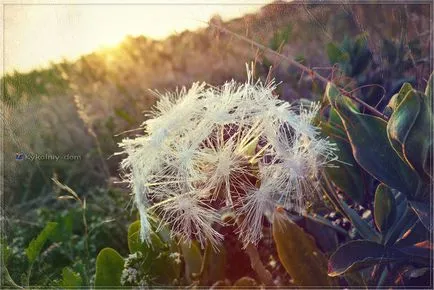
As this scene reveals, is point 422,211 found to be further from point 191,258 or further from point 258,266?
point 191,258

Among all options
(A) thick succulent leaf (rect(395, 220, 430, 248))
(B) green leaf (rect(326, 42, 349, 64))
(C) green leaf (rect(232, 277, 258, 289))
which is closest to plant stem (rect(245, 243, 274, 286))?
(C) green leaf (rect(232, 277, 258, 289))

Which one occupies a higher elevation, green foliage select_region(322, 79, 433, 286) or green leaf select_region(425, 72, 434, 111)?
green leaf select_region(425, 72, 434, 111)

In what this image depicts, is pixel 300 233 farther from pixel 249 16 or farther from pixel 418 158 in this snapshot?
pixel 249 16

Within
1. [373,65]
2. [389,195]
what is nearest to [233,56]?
[373,65]

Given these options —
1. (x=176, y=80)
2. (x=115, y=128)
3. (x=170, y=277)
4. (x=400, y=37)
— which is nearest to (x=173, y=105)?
(x=176, y=80)

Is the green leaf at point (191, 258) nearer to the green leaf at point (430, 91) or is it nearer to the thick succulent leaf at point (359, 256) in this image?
the thick succulent leaf at point (359, 256)

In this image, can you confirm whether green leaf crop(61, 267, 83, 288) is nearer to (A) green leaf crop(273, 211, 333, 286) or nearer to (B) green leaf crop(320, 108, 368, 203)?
(A) green leaf crop(273, 211, 333, 286)
